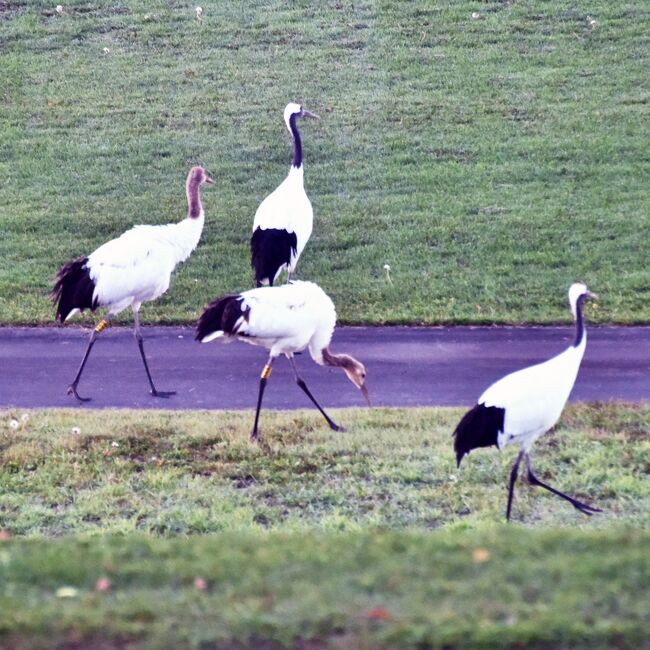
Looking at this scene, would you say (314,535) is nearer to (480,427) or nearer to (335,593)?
(335,593)

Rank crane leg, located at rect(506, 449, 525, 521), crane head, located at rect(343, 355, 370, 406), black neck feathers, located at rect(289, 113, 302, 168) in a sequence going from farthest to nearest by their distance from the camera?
black neck feathers, located at rect(289, 113, 302, 168) < crane head, located at rect(343, 355, 370, 406) < crane leg, located at rect(506, 449, 525, 521)

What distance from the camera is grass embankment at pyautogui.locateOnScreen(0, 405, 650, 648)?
4598 millimetres

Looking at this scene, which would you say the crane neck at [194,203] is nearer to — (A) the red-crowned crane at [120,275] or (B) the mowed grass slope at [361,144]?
(A) the red-crowned crane at [120,275]

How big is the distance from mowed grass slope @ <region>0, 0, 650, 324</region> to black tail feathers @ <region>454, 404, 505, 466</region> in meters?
5.12

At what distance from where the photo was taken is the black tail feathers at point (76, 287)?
420 inches

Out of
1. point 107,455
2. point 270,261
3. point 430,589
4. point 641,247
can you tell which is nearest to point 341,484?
point 107,455

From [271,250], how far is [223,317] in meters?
2.71

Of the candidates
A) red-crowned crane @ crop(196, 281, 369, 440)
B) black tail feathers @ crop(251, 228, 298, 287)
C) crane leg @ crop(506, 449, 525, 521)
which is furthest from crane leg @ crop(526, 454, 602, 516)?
black tail feathers @ crop(251, 228, 298, 287)

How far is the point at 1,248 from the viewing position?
15219 millimetres

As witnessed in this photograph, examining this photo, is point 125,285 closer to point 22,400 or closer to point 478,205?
point 22,400

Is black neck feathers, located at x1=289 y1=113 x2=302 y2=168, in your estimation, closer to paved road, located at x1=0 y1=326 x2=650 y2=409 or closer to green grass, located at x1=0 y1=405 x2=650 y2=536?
paved road, located at x1=0 y1=326 x2=650 y2=409

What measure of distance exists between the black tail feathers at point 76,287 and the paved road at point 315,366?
2.18ft

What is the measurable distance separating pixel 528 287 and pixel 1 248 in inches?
240

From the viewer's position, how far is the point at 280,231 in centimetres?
1229
